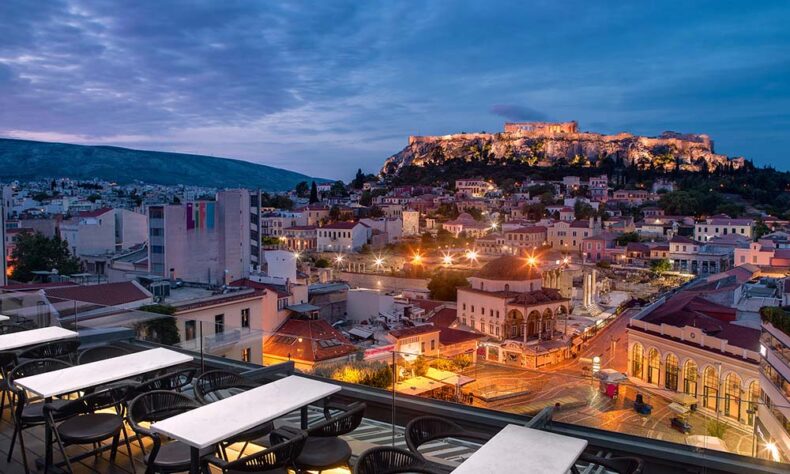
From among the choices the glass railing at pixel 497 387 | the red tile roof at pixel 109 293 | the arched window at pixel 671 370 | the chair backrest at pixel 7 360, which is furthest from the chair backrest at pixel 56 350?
the arched window at pixel 671 370

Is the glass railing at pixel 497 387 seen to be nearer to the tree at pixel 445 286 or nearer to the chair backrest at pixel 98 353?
the chair backrest at pixel 98 353

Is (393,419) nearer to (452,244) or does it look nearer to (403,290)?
(403,290)

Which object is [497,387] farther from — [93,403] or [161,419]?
[93,403]

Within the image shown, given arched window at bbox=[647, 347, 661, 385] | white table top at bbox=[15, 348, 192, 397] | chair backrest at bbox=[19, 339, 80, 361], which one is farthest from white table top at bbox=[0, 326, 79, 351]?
arched window at bbox=[647, 347, 661, 385]

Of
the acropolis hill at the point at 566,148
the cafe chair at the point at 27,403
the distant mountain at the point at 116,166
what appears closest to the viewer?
the cafe chair at the point at 27,403

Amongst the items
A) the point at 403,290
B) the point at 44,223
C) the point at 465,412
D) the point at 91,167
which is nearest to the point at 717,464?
the point at 465,412

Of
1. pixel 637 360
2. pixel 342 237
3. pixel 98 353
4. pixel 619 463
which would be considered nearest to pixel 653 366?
pixel 637 360

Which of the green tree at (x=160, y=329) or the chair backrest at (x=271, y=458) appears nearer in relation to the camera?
the chair backrest at (x=271, y=458)
